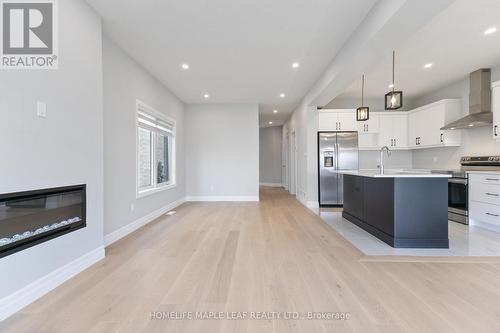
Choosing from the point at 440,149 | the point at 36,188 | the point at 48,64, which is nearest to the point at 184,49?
the point at 48,64

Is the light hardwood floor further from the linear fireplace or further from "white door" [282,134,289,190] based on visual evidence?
"white door" [282,134,289,190]

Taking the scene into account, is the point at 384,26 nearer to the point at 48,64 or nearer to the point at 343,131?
the point at 48,64

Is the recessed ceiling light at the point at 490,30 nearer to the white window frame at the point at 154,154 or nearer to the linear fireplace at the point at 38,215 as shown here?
the white window frame at the point at 154,154

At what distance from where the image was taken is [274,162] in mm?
11391

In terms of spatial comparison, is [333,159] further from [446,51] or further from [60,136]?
[60,136]

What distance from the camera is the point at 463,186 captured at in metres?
4.27

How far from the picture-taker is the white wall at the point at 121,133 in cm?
327

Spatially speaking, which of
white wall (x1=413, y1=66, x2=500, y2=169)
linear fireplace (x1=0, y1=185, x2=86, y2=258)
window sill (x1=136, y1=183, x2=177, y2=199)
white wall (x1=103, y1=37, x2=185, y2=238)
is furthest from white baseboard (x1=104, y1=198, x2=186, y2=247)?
white wall (x1=413, y1=66, x2=500, y2=169)

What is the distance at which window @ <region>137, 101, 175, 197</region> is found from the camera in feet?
14.4

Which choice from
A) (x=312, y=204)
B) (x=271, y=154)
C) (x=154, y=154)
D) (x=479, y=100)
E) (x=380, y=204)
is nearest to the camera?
(x=380, y=204)

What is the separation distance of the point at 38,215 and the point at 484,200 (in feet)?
19.8

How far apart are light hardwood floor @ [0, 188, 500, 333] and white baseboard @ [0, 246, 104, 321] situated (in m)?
0.06

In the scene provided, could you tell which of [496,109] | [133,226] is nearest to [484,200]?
[496,109]

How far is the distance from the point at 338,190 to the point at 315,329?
16.0 feet
